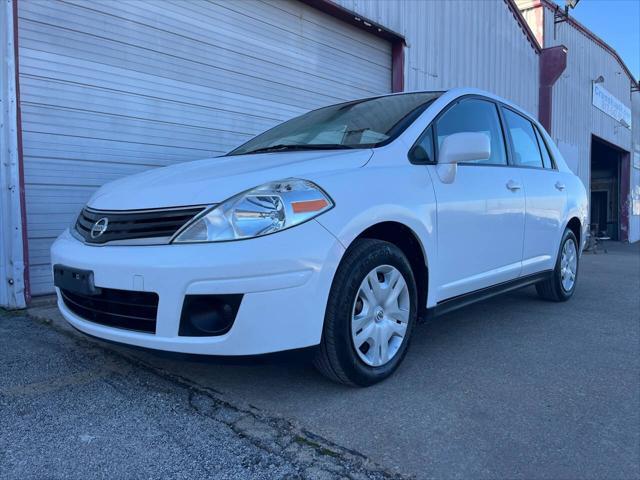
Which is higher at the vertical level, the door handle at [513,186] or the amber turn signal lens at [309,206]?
the door handle at [513,186]

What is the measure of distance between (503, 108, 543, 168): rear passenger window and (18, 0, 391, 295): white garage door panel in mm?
2884

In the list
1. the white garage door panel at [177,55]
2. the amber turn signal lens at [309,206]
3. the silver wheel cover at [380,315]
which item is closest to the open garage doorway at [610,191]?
the white garage door panel at [177,55]

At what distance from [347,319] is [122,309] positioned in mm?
995

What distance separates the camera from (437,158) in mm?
2984

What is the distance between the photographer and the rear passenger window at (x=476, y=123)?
10.5 feet

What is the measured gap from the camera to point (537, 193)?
3.98 m

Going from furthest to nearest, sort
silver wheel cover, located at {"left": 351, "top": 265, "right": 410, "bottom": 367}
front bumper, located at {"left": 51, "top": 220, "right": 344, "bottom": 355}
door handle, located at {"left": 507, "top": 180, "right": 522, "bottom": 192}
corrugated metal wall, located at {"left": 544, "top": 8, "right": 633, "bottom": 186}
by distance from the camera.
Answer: corrugated metal wall, located at {"left": 544, "top": 8, "right": 633, "bottom": 186} < door handle, located at {"left": 507, "top": 180, "right": 522, "bottom": 192} < silver wheel cover, located at {"left": 351, "top": 265, "right": 410, "bottom": 367} < front bumper, located at {"left": 51, "top": 220, "right": 344, "bottom": 355}

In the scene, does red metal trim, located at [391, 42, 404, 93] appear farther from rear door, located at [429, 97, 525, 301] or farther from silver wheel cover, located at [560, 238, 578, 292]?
rear door, located at [429, 97, 525, 301]

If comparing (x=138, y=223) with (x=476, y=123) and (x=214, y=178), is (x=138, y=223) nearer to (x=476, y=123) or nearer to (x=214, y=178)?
(x=214, y=178)

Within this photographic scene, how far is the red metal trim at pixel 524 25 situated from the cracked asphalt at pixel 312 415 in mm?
10419

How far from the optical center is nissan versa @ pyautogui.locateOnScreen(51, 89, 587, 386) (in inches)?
81.7

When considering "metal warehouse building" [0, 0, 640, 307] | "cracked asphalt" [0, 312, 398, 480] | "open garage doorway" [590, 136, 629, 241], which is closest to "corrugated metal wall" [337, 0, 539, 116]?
"metal warehouse building" [0, 0, 640, 307]

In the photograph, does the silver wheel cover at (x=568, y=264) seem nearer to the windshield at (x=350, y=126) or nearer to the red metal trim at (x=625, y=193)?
the windshield at (x=350, y=126)

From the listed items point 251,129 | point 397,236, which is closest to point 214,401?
point 397,236
